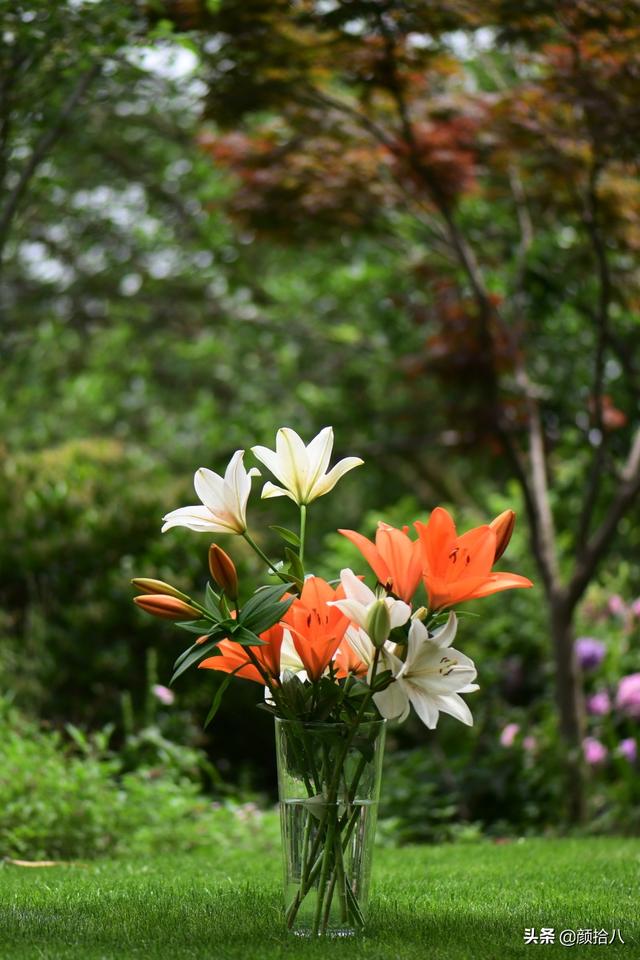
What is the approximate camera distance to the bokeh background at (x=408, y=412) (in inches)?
211

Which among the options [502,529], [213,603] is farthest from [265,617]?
[502,529]

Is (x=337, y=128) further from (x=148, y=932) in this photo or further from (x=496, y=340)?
(x=148, y=932)

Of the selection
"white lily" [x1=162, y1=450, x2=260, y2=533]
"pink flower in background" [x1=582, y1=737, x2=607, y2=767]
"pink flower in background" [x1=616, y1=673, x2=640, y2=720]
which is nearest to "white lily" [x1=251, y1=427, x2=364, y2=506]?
"white lily" [x1=162, y1=450, x2=260, y2=533]

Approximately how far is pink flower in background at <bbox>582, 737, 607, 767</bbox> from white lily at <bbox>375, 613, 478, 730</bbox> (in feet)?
13.4

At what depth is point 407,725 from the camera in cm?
752

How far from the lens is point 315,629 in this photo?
2355 mm

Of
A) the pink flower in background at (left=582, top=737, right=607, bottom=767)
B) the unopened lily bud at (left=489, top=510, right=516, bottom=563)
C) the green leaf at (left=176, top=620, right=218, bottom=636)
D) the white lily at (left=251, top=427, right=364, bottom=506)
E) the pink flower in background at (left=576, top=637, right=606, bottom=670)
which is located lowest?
the pink flower in background at (left=582, top=737, right=607, bottom=767)

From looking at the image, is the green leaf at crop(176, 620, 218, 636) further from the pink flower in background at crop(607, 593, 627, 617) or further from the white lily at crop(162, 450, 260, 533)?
the pink flower in background at crop(607, 593, 627, 617)

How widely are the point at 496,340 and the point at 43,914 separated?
4.88 m

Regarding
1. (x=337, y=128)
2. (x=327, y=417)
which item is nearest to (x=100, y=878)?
(x=337, y=128)

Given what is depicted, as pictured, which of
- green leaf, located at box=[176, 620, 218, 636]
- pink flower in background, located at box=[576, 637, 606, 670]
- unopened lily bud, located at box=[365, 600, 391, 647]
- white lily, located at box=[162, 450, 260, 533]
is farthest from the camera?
pink flower in background, located at box=[576, 637, 606, 670]

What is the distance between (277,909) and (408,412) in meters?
7.42

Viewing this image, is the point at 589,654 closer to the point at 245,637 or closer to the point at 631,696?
the point at 631,696

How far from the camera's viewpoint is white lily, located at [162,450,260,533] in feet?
7.91
